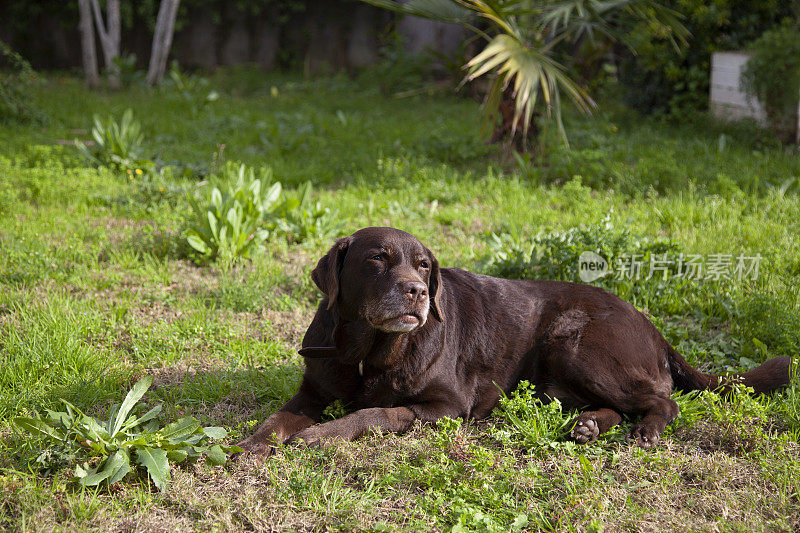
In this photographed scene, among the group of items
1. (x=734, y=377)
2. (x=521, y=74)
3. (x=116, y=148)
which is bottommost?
(x=734, y=377)

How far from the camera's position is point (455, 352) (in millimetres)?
3586

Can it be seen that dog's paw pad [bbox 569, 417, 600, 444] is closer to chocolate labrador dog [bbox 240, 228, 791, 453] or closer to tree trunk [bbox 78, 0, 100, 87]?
chocolate labrador dog [bbox 240, 228, 791, 453]

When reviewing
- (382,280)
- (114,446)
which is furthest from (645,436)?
(114,446)

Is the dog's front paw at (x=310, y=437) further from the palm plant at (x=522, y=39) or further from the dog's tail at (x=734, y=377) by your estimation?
the palm plant at (x=522, y=39)

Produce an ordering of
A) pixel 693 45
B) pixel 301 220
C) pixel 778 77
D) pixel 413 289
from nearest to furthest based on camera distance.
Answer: pixel 413 289
pixel 301 220
pixel 778 77
pixel 693 45

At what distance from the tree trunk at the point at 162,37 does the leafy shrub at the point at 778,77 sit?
361 inches

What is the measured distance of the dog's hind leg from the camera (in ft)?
10.8

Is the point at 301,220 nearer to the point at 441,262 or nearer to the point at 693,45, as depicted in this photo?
the point at 441,262

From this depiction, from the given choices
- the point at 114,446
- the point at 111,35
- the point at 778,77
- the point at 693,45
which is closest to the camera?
the point at 114,446

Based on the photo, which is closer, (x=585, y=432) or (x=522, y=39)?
(x=585, y=432)

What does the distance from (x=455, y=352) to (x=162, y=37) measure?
10.7 metres

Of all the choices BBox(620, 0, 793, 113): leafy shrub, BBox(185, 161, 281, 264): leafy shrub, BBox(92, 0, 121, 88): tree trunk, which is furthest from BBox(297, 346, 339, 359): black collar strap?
BBox(92, 0, 121, 88): tree trunk

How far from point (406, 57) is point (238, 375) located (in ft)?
34.6

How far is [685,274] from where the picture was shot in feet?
16.6
